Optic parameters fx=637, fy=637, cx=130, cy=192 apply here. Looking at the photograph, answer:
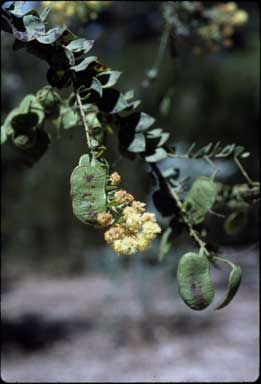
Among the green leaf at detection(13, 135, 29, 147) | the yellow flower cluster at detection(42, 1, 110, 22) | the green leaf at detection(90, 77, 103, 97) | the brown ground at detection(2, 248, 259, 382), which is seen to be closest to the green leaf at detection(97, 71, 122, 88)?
the green leaf at detection(90, 77, 103, 97)

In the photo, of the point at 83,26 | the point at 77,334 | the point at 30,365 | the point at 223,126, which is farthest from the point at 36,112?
the point at 223,126

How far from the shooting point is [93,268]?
12.5 ft

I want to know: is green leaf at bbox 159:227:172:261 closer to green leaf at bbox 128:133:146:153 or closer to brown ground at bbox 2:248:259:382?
green leaf at bbox 128:133:146:153

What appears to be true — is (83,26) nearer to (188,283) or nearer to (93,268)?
(188,283)

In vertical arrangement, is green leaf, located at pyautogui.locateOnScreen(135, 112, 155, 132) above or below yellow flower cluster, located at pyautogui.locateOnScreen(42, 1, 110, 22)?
below

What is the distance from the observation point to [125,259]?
3896 mm

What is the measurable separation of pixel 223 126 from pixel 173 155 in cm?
333

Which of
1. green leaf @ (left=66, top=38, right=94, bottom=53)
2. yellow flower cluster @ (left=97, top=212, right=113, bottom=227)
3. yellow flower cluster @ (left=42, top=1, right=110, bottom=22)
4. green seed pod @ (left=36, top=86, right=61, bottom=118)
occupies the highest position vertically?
yellow flower cluster @ (left=42, top=1, right=110, bottom=22)

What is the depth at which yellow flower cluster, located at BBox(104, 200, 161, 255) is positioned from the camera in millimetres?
512

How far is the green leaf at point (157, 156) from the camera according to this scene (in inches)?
30.2

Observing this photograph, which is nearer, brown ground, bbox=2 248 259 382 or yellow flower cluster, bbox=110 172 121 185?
yellow flower cluster, bbox=110 172 121 185

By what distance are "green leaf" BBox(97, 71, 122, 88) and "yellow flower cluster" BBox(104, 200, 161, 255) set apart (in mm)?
208

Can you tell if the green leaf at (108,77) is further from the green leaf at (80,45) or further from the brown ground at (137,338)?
the brown ground at (137,338)

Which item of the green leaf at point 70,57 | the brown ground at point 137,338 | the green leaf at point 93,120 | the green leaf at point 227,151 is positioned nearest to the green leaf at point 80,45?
the green leaf at point 70,57
